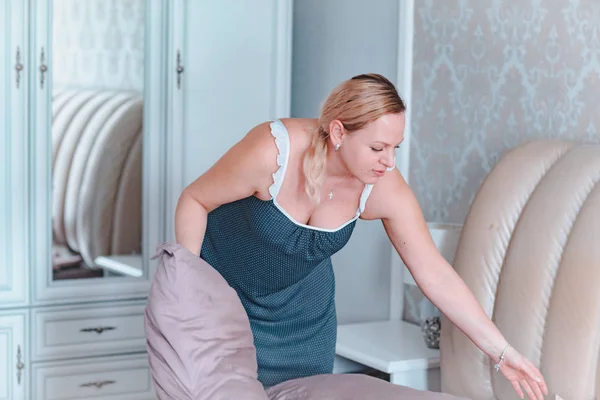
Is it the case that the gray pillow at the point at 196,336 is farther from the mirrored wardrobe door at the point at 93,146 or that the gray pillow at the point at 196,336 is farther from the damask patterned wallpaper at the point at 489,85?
the mirrored wardrobe door at the point at 93,146

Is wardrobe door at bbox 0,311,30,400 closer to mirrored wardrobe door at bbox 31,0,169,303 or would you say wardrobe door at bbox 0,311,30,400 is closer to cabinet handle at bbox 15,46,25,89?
mirrored wardrobe door at bbox 31,0,169,303

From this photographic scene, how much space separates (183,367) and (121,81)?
1707mm

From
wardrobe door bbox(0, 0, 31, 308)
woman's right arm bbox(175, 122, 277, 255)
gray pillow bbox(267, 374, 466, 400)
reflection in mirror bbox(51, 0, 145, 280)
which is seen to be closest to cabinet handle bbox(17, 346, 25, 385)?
wardrobe door bbox(0, 0, 31, 308)

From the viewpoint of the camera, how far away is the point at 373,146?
1.85m

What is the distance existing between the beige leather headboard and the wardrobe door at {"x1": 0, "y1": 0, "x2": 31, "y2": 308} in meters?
1.61

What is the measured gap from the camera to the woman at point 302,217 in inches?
74.6

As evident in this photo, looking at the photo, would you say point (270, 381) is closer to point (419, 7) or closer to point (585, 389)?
point (585, 389)

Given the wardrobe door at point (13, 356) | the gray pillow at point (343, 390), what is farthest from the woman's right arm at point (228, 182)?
the wardrobe door at point (13, 356)

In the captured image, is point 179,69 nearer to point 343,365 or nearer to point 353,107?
point 343,365

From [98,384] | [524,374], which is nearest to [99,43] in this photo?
[98,384]

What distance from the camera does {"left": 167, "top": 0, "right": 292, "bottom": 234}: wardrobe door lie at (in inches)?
130

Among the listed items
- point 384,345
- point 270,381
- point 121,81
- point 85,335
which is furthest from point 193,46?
point 270,381

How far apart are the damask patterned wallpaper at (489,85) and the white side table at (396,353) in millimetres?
473

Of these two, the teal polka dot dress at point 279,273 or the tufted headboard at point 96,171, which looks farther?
the tufted headboard at point 96,171
